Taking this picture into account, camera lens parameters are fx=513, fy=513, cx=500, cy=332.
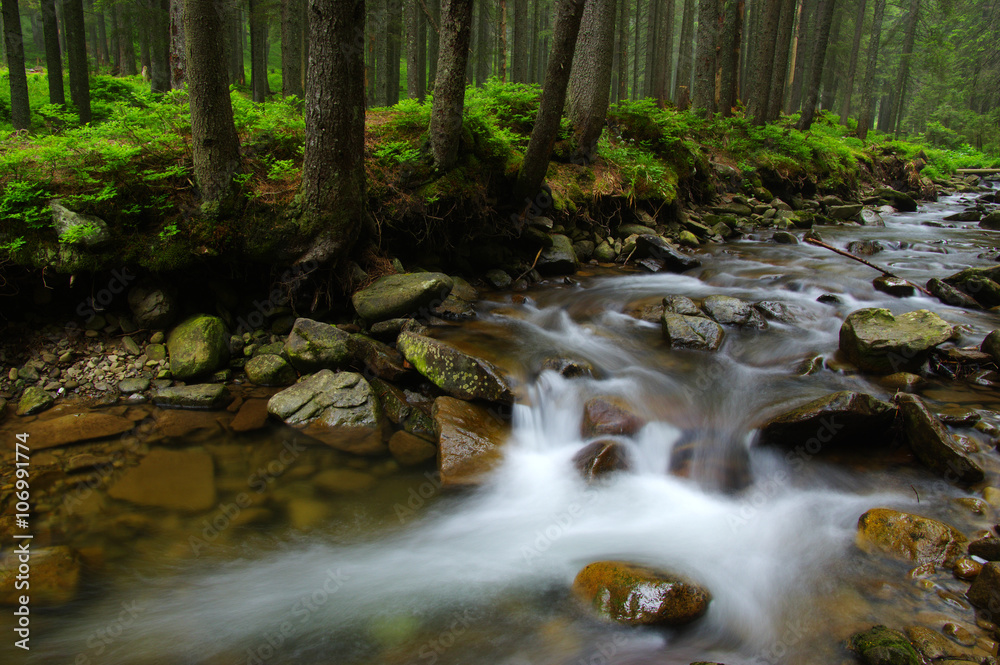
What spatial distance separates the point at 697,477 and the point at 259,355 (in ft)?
16.8

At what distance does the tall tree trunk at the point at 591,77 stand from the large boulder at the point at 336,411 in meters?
7.41

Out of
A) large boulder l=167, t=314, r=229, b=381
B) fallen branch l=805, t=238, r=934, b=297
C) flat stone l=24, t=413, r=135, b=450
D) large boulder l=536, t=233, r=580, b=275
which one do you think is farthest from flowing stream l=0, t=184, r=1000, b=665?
large boulder l=536, t=233, r=580, b=275

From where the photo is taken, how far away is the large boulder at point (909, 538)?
11.7ft

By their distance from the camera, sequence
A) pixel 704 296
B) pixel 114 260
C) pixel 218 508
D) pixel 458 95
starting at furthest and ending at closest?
pixel 704 296 < pixel 458 95 < pixel 114 260 < pixel 218 508

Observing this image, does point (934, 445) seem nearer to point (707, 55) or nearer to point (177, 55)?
point (177, 55)

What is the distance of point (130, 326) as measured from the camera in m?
6.19

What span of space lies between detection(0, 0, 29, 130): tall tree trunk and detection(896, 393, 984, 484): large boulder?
1618 cm

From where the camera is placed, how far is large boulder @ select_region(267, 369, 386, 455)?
5246 millimetres

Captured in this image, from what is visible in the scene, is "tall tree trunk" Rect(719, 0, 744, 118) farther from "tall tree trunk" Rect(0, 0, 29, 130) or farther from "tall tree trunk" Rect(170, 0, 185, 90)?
"tall tree trunk" Rect(0, 0, 29, 130)

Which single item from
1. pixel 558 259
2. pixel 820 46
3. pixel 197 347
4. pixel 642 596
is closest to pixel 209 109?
pixel 197 347

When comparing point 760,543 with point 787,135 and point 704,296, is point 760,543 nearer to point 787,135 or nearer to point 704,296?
point 704,296

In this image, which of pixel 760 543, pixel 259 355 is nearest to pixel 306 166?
pixel 259 355

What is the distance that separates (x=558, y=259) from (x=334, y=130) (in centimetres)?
471

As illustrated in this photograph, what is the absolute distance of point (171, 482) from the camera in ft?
15.2
